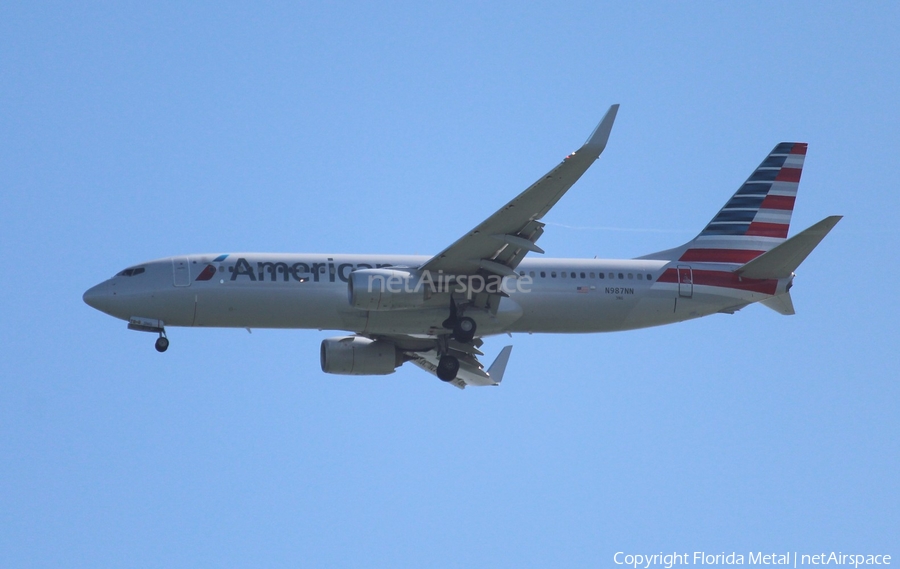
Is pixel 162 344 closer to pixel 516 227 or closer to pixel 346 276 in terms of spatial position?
pixel 346 276

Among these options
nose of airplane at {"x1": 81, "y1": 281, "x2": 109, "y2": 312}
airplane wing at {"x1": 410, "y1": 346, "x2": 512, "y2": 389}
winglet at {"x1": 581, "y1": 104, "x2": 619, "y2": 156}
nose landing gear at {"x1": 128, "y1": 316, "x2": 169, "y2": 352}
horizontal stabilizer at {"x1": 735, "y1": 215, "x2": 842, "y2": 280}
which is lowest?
airplane wing at {"x1": 410, "y1": 346, "x2": 512, "y2": 389}

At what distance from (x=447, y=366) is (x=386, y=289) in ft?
16.2

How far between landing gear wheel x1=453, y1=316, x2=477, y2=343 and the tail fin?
7.53m

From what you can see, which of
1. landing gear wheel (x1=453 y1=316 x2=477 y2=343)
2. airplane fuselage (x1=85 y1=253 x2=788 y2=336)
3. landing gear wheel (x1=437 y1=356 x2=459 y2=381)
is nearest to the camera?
airplane fuselage (x1=85 y1=253 x2=788 y2=336)

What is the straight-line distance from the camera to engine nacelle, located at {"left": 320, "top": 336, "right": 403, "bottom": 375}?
43.6m

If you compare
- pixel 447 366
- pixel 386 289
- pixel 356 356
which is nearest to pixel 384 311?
pixel 386 289

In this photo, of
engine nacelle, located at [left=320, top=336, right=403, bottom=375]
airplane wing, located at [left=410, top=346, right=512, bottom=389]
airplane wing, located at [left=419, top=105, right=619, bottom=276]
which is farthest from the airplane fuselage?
airplane wing, located at [left=410, top=346, right=512, bottom=389]

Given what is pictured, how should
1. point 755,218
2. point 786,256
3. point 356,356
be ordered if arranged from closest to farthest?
point 786,256, point 356,356, point 755,218

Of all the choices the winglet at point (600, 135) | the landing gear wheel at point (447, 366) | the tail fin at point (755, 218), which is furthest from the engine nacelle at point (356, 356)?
the winglet at point (600, 135)

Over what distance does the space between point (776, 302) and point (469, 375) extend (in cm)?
1185

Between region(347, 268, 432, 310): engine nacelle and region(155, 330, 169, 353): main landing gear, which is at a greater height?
region(347, 268, 432, 310): engine nacelle

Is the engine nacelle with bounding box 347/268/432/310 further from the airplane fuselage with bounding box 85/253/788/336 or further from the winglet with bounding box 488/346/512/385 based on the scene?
the winglet with bounding box 488/346/512/385

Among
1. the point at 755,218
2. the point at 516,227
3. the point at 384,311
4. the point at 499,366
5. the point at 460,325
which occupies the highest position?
the point at 755,218

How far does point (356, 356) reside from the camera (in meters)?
43.7
